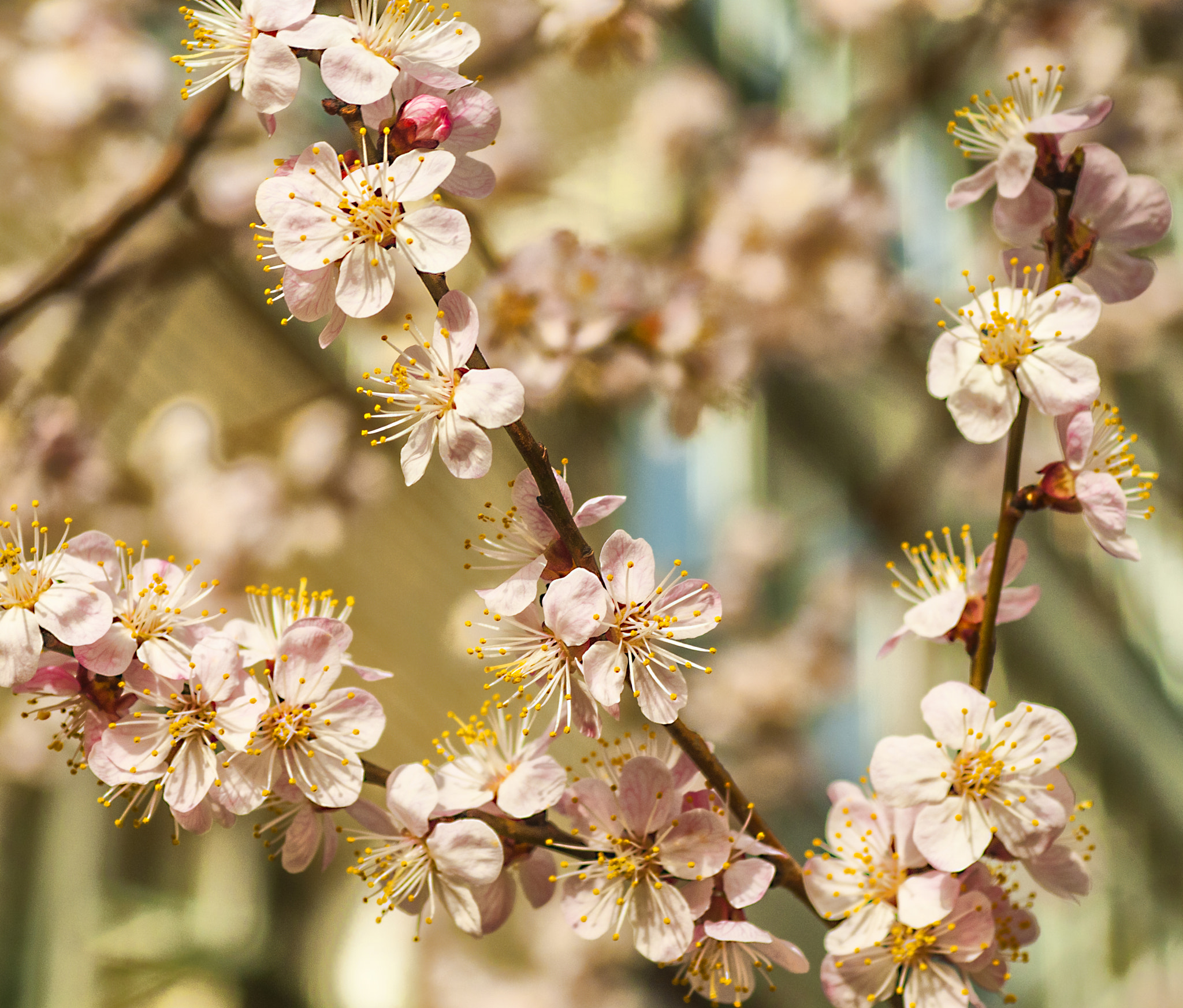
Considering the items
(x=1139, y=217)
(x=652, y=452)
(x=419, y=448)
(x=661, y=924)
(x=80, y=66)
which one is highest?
(x=1139, y=217)

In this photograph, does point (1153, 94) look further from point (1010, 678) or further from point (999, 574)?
point (999, 574)

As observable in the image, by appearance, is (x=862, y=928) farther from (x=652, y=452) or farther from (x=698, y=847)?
(x=652, y=452)

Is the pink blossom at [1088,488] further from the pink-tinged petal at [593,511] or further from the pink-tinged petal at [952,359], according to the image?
the pink-tinged petal at [593,511]

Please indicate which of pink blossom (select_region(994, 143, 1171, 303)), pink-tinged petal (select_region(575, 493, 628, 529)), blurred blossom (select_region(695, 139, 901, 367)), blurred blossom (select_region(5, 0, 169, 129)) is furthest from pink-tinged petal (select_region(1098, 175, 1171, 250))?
blurred blossom (select_region(5, 0, 169, 129))

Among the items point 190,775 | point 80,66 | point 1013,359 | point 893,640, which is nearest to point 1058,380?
point 1013,359

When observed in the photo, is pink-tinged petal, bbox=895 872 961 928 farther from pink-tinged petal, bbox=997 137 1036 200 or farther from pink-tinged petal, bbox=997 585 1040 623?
pink-tinged petal, bbox=997 137 1036 200

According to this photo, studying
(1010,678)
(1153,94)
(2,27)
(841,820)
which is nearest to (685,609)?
(841,820)

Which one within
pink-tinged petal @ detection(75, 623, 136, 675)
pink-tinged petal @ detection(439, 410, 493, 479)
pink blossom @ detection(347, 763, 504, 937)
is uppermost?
pink-tinged petal @ detection(439, 410, 493, 479)

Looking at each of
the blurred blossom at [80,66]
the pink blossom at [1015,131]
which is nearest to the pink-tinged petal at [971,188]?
the pink blossom at [1015,131]
